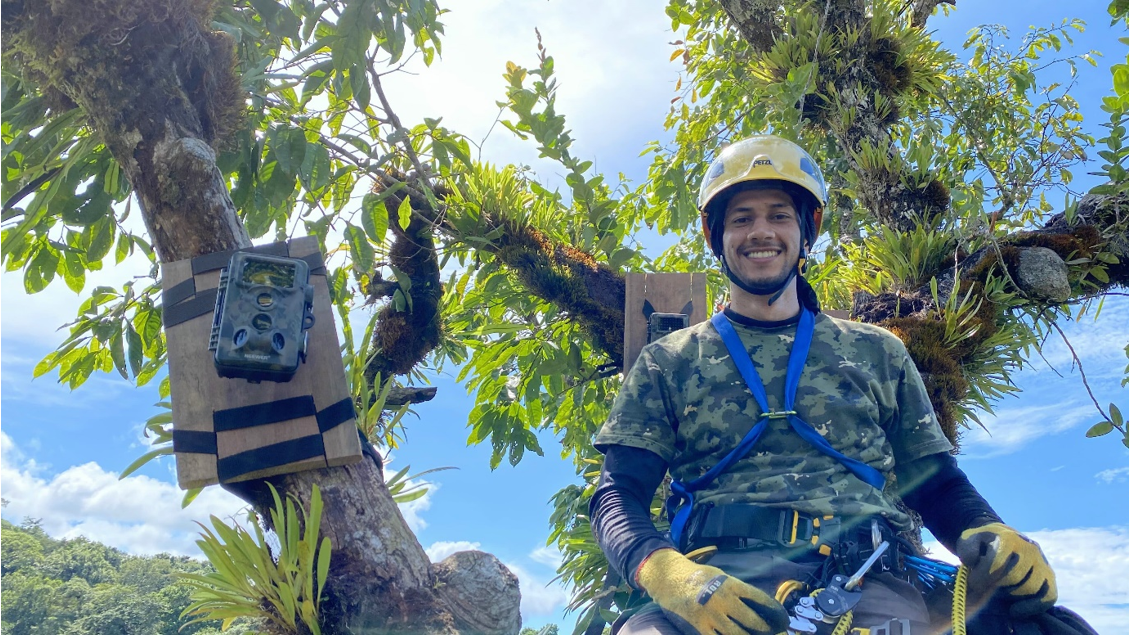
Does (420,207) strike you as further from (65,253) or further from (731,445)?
(731,445)

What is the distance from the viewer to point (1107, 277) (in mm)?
4488

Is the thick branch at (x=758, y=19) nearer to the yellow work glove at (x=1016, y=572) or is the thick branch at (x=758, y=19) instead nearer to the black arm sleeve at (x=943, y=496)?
the black arm sleeve at (x=943, y=496)

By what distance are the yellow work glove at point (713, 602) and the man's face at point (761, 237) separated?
1.22m

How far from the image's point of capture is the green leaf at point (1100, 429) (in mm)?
4371

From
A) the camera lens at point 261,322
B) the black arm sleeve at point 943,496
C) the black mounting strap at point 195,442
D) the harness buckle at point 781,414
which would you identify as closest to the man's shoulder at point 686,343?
the harness buckle at point 781,414

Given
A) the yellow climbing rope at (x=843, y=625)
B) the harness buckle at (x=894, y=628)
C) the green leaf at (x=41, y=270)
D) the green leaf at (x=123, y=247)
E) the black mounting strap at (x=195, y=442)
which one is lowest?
the harness buckle at (x=894, y=628)

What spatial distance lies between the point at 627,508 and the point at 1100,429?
3433mm

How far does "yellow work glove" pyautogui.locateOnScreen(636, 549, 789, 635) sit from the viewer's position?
6.70 feet

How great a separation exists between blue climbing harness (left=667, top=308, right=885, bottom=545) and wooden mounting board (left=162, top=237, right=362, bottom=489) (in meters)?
1.28

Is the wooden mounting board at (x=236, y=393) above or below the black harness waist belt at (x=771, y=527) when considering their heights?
above

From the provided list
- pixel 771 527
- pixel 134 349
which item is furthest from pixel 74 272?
pixel 771 527

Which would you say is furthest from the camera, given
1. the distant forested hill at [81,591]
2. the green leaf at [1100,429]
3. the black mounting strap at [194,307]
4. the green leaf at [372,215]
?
the distant forested hill at [81,591]

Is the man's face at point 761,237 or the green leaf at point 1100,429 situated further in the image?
the green leaf at point 1100,429

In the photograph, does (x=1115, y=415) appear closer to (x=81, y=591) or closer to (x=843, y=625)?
(x=843, y=625)
